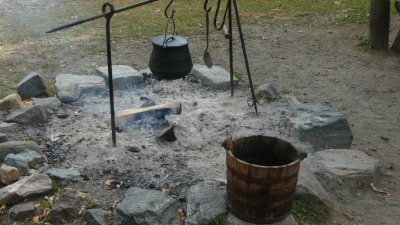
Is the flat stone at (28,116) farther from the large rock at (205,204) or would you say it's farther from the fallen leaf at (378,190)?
the fallen leaf at (378,190)

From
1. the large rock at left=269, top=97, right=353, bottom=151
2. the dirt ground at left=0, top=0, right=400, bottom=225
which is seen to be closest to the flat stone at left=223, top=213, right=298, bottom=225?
the dirt ground at left=0, top=0, right=400, bottom=225

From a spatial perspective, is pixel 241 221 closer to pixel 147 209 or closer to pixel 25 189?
pixel 147 209

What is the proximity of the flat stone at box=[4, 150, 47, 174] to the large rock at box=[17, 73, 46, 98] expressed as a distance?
5.27 feet

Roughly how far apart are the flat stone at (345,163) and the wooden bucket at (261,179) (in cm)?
84

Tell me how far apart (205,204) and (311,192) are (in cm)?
85

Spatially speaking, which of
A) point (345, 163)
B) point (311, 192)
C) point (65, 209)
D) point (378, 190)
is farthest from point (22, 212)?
point (378, 190)

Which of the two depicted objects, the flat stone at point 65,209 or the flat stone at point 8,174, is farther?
the flat stone at point 8,174

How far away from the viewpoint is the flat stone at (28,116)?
4984mm

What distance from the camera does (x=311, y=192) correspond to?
3.78m

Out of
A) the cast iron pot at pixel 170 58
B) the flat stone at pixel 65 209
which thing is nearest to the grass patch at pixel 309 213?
Answer: the flat stone at pixel 65 209

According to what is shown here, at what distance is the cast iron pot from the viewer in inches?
185

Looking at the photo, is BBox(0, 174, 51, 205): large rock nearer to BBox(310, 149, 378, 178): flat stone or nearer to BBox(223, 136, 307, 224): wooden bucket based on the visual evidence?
BBox(223, 136, 307, 224): wooden bucket

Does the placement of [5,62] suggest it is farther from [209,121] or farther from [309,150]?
[309,150]

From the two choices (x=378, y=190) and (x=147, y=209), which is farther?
(x=378, y=190)
